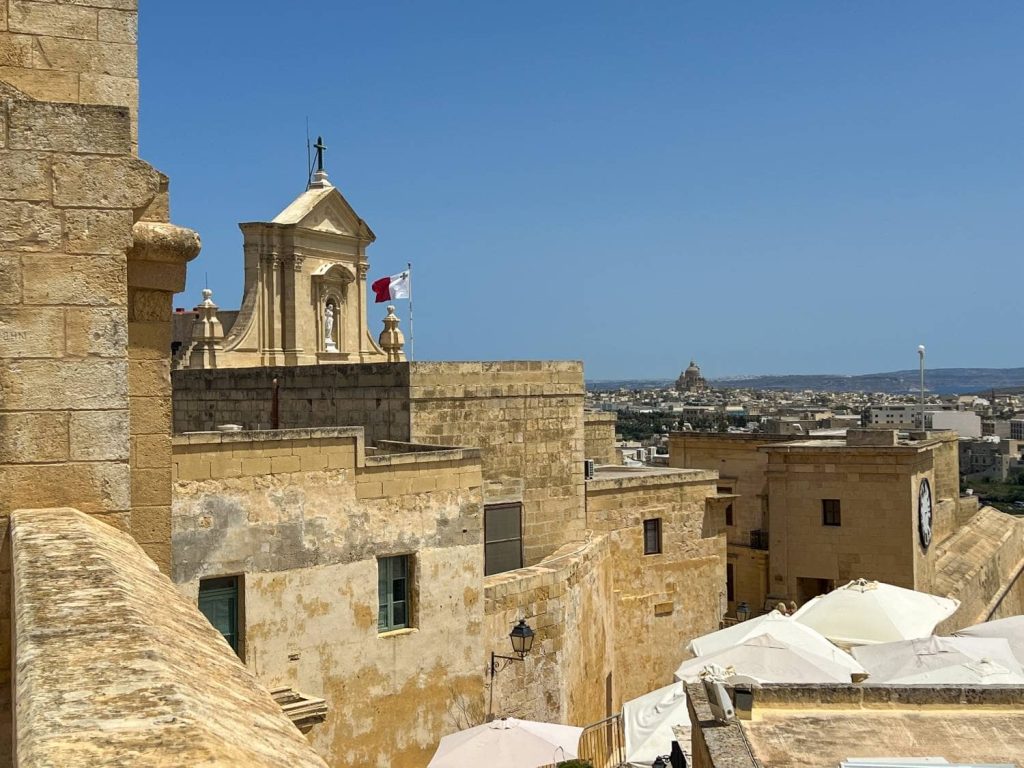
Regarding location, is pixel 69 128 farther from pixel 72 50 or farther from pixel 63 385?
pixel 72 50

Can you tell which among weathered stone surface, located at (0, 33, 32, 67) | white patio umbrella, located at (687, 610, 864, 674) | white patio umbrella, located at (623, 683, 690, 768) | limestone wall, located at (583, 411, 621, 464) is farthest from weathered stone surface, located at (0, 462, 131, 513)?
limestone wall, located at (583, 411, 621, 464)

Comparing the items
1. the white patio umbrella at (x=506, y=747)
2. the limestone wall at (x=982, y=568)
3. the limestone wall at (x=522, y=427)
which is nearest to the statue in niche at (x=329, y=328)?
the limestone wall at (x=522, y=427)

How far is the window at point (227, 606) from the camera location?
9469 mm

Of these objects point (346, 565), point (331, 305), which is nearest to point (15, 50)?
point (346, 565)

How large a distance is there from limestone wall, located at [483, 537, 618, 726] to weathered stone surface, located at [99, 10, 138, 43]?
311 inches

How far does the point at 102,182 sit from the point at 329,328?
1696 cm

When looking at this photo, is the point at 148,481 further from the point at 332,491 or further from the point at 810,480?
the point at 810,480

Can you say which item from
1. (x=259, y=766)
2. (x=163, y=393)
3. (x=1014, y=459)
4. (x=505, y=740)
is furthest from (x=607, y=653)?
(x=1014, y=459)

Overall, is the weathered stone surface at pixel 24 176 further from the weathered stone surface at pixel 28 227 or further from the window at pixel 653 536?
the window at pixel 653 536

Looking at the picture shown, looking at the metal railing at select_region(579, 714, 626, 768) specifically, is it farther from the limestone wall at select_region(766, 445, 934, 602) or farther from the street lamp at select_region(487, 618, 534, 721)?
the limestone wall at select_region(766, 445, 934, 602)

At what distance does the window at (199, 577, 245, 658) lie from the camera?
947 cm

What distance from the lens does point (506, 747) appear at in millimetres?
9883

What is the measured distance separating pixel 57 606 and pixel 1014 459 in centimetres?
9678

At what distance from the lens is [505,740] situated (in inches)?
392
